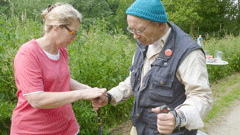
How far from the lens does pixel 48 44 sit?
1.95 metres

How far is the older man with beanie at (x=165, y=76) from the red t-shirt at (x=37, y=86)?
69 cm

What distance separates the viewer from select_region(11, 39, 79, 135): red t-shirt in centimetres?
171

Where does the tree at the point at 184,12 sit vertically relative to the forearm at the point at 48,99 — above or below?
below

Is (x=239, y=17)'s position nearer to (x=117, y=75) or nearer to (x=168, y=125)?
(x=117, y=75)

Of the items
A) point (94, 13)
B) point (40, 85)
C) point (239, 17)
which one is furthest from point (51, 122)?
point (239, 17)

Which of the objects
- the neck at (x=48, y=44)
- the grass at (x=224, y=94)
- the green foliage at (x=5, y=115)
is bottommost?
the grass at (x=224, y=94)

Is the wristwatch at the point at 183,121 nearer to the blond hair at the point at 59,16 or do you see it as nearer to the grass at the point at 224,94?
the blond hair at the point at 59,16

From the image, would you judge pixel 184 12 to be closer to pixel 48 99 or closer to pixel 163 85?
pixel 163 85

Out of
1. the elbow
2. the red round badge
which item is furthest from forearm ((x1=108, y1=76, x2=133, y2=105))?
the elbow

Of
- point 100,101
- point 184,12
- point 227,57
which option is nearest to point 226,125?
point 100,101

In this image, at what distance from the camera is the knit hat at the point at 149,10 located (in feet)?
5.73

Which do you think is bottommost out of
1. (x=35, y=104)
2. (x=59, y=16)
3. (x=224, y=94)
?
(x=224, y=94)

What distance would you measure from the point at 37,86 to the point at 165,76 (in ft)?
3.41

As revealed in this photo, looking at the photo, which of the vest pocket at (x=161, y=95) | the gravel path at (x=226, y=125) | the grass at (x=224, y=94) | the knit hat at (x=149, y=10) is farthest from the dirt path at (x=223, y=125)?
the knit hat at (x=149, y=10)
